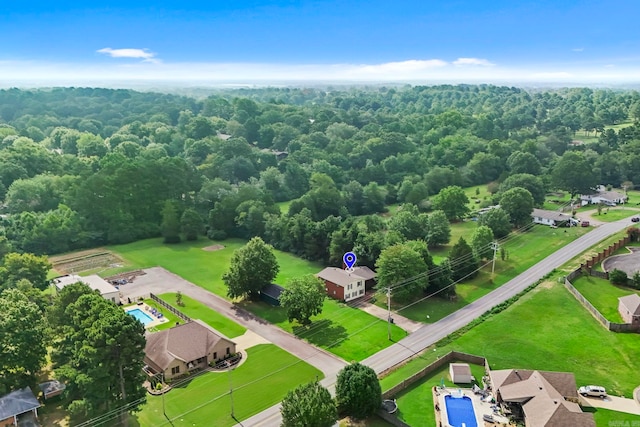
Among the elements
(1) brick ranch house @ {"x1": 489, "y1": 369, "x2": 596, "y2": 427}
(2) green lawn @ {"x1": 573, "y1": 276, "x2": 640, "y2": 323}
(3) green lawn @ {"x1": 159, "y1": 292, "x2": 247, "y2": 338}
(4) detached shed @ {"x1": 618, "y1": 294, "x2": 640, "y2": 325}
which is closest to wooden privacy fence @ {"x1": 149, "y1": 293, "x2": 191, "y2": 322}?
(3) green lawn @ {"x1": 159, "y1": 292, "x2": 247, "y2": 338}

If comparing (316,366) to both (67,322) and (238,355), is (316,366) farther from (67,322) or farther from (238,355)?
(67,322)

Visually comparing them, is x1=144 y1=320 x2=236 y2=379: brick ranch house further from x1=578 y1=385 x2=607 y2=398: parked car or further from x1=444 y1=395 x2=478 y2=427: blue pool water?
x1=578 y1=385 x2=607 y2=398: parked car

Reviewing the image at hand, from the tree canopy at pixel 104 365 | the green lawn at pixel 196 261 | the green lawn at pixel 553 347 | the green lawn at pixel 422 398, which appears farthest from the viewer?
the green lawn at pixel 196 261

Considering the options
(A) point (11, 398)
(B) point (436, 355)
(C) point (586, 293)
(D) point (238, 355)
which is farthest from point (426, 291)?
(A) point (11, 398)

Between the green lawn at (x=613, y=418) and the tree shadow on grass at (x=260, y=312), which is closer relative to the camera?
the green lawn at (x=613, y=418)

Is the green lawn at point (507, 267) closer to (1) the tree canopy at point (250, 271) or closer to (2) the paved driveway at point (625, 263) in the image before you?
(2) the paved driveway at point (625, 263)

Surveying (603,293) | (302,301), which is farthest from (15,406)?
(603,293)

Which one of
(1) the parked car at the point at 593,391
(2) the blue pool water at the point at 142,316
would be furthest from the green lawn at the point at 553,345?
(2) the blue pool water at the point at 142,316
